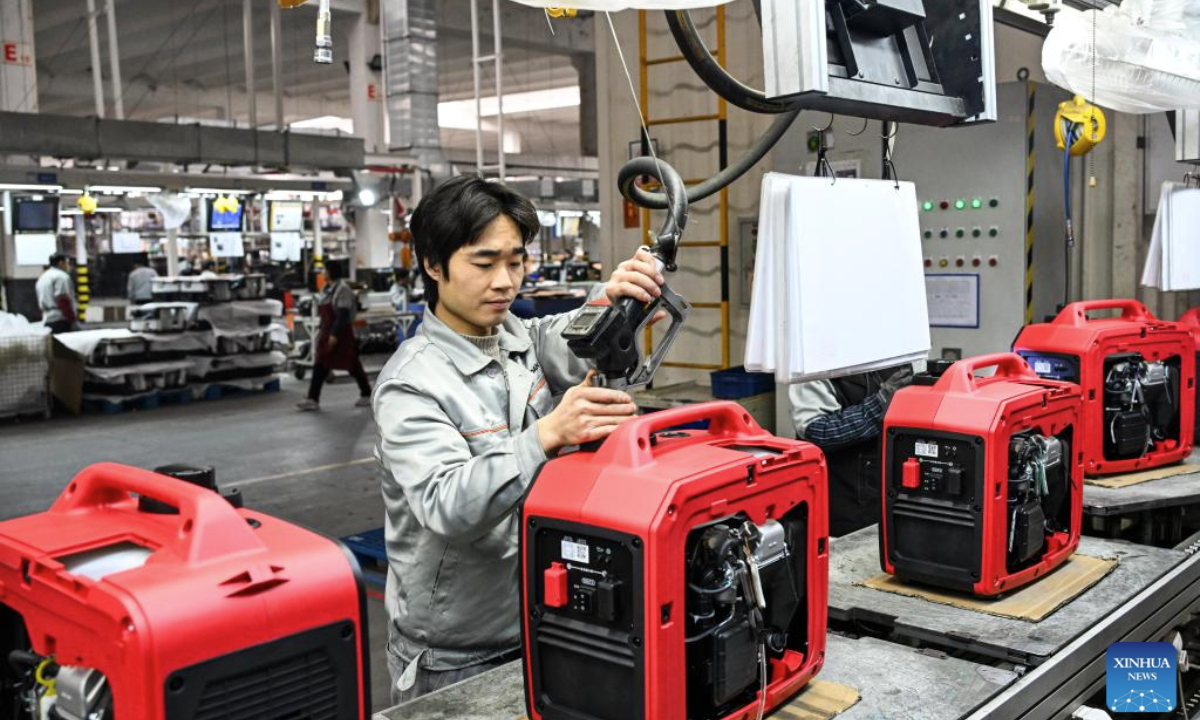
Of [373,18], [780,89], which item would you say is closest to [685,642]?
[780,89]

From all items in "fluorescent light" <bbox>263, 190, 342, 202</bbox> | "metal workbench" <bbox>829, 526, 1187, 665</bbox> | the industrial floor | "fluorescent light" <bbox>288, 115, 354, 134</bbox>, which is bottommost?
the industrial floor

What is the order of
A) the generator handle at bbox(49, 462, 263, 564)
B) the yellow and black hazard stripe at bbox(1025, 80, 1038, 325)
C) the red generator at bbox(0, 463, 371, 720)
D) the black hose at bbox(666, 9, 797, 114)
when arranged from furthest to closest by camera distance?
the yellow and black hazard stripe at bbox(1025, 80, 1038, 325) → the black hose at bbox(666, 9, 797, 114) → the generator handle at bbox(49, 462, 263, 564) → the red generator at bbox(0, 463, 371, 720)

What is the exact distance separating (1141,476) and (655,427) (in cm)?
225

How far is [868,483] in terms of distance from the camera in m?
3.31

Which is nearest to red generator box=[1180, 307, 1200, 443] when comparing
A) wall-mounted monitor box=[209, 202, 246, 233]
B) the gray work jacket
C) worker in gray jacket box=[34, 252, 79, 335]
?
the gray work jacket

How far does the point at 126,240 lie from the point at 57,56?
162 inches

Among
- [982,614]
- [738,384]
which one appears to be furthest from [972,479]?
[738,384]

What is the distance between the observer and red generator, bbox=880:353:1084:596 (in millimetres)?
2029

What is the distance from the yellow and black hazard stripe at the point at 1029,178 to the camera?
14.3 feet

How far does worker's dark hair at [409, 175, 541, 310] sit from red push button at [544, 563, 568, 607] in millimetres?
574


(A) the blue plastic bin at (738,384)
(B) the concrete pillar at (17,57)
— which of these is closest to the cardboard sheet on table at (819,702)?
(A) the blue plastic bin at (738,384)

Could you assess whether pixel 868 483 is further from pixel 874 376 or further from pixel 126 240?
pixel 126 240

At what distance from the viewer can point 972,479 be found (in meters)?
2.03

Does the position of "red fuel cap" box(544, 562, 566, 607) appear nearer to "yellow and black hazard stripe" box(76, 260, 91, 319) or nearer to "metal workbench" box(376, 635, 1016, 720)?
"metal workbench" box(376, 635, 1016, 720)
